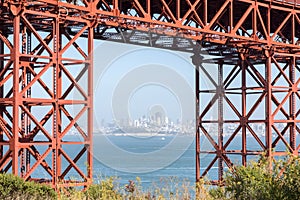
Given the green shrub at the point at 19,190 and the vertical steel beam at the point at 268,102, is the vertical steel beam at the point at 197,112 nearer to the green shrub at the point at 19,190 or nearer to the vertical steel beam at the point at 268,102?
the vertical steel beam at the point at 268,102

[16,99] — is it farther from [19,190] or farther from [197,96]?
[197,96]

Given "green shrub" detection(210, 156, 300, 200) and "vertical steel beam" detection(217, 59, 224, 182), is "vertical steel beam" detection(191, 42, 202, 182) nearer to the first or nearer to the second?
"vertical steel beam" detection(217, 59, 224, 182)

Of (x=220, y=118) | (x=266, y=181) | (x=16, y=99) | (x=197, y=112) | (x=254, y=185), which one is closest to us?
(x=254, y=185)

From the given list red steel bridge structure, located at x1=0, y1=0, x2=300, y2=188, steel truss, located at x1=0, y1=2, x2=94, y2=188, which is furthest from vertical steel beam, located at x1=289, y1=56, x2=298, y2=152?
steel truss, located at x1=0, y1=2, x2=94, y2=188

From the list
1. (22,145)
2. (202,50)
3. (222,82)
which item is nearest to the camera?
(22,145)

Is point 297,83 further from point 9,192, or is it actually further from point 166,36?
point 9,192

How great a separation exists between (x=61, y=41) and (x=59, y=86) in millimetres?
2133

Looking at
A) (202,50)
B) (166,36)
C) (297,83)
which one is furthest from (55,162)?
(297,83)

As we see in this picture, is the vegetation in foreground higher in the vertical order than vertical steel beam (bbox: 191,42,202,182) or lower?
lower

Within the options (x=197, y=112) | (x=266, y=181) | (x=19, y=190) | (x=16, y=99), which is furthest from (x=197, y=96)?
(x=266, y=181)

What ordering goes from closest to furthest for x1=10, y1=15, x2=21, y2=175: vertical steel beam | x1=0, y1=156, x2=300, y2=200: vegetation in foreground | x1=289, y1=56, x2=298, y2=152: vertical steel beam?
1. x1=0, y1=156, x2=300, y2=200: vegetation in foreground
2. x1=10, y1=15, x2=21, y2=175: vertical steel beam
3. x1=289, y1=56, x2=298, y2=152: vertical steel beam

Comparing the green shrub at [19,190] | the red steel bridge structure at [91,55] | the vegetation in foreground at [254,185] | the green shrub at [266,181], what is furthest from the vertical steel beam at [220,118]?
the green shrub at [266,181]

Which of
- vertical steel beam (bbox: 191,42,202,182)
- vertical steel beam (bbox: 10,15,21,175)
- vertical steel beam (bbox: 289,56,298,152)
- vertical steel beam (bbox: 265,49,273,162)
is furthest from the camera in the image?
vertical steel beam (bbox: 191,42,202,182)

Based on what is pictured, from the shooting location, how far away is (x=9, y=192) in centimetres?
1936
